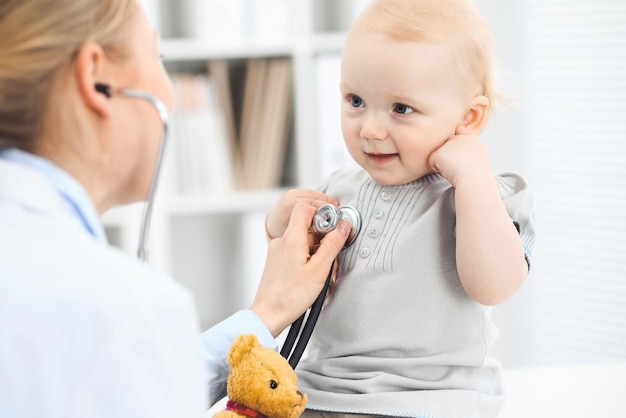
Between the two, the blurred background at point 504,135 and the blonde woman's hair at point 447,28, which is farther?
the blurred background at point 504,135

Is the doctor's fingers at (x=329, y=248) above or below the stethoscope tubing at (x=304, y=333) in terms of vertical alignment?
above

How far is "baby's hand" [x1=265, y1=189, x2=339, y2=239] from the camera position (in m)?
1.26

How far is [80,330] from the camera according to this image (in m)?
0.72

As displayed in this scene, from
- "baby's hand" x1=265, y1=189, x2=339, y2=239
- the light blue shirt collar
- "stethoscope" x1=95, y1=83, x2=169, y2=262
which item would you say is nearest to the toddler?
"baby's hand" x1=265, y1=189, x2=339, y2=239

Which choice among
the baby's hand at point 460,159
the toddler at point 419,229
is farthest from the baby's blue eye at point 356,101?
the baby's hand at point 460,159

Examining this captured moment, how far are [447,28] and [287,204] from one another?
361mm

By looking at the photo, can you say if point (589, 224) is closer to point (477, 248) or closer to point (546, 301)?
point (546, 301)

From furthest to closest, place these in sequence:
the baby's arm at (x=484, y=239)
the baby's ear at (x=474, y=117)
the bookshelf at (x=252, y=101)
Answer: the bookshelf at (x=252, y=101) < the baby's ear at (x=474, y=117) < the baby's arm at (x=484, y=239)

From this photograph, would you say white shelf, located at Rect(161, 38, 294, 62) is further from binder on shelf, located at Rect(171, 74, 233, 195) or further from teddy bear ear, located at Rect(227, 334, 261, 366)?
teddy bear ear, located at Rect(227, 334, 261, 366)

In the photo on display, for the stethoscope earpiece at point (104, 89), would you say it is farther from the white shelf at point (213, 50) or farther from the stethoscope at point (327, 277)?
the white shelf at point (213, 50)

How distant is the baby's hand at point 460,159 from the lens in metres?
1.08

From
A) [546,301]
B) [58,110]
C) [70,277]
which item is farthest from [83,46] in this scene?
[546,301]

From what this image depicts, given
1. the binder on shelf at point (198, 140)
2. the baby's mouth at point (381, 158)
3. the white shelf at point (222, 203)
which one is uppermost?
the baby's mouth at point (381, 158)

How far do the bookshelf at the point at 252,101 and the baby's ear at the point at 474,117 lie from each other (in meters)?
1.51
